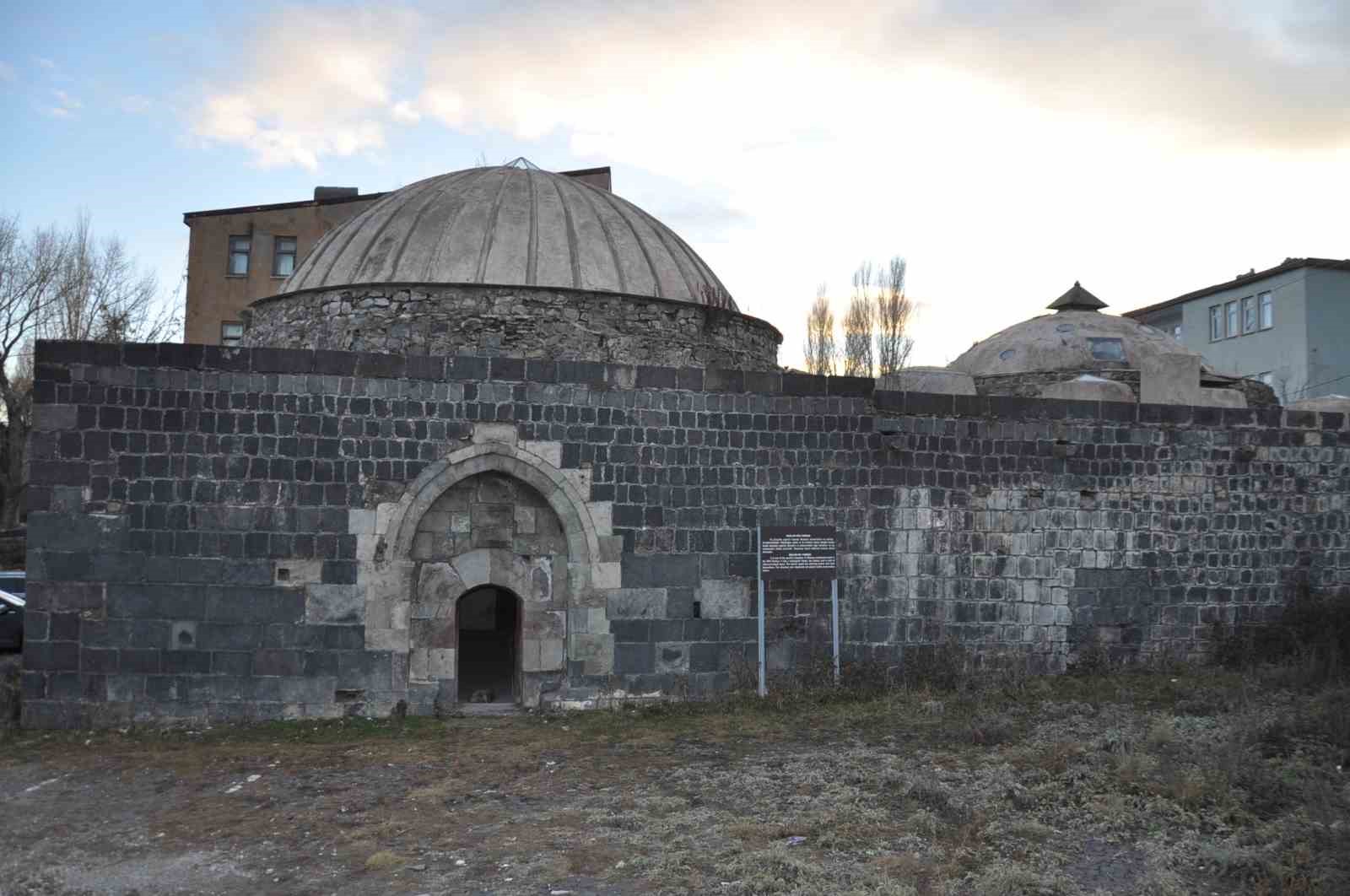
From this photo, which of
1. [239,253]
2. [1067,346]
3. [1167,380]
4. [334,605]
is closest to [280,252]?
[239,253]

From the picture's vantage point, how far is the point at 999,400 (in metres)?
10.9

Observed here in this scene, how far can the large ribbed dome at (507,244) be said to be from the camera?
12.5 meters

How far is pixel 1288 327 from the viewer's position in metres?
29.6

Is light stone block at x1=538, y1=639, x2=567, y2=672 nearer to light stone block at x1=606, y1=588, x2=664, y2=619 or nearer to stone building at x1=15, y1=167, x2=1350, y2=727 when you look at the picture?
stone building at x1=15, y1=167, x2=1350, y2=727

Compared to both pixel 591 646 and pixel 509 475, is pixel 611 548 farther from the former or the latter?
pixel 509 475

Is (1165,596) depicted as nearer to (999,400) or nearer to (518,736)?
(999,400)

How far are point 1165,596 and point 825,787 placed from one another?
592cm

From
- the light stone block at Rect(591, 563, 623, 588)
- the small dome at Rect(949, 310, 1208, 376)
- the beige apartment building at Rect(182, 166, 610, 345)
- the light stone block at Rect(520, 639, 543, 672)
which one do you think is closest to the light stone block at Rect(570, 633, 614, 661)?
the light stone block at Rect(520, 639, 543, 672)

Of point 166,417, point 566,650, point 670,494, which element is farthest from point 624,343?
point 166,417

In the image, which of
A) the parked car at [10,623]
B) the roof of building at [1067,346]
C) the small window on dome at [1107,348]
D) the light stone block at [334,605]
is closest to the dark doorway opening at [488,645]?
the light stone block at [334,605]

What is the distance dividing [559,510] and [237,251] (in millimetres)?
19644

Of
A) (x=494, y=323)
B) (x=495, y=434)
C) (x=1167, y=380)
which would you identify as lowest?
(x=495, y=434)

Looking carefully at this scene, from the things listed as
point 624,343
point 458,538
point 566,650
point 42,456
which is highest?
point 624,343

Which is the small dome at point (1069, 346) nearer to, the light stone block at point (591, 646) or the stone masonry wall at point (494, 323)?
the stone masonry wall at point (494, 323)
